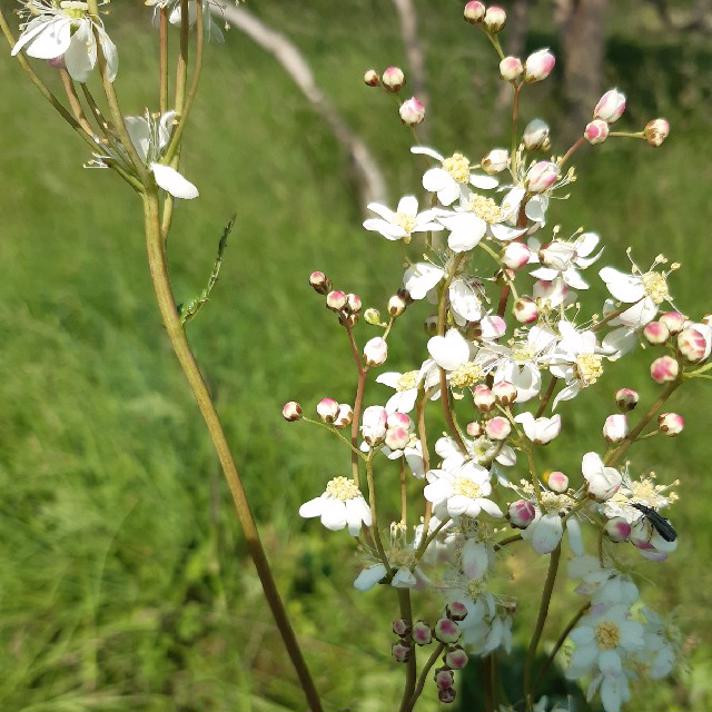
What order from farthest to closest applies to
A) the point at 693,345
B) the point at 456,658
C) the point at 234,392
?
the point at 234,392 < the point at 456,658 < the point at 693,345

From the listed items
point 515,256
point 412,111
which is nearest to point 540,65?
point 412,111

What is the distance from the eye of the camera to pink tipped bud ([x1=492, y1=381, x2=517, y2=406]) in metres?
0.79

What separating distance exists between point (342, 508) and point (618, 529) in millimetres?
292

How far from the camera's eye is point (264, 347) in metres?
3.17

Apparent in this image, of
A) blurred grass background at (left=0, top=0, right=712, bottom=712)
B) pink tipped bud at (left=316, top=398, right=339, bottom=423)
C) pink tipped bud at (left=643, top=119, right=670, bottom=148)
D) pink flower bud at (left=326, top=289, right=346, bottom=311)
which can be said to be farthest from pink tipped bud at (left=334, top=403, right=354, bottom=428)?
blurred grass background at (left=0, top=0, right=712, bottom=712)

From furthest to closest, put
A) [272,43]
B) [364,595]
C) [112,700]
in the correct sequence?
[272,43], [364,595], [112,700]

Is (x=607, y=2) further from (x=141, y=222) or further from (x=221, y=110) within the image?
(x=141, y=222)

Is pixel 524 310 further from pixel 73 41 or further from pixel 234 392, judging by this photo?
pixel 234 392

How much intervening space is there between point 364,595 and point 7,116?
4346 millimetres

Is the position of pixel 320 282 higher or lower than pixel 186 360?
higher

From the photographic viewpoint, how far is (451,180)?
825 mm

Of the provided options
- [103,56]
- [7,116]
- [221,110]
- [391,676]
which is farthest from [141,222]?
[103,56]

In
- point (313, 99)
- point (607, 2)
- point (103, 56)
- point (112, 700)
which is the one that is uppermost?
point (607, 2)

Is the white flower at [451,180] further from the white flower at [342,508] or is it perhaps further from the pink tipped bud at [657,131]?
the white flower at [342,508]
